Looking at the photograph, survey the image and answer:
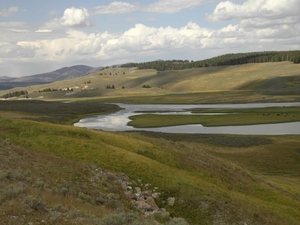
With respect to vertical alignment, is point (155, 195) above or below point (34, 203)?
below

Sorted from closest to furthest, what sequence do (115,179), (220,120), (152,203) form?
(152,203) → (115,179) → (220,120)

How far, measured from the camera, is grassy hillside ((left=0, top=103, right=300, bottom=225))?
1843cm

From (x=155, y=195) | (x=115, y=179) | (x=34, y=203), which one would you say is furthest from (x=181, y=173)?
(x=34, y=203)

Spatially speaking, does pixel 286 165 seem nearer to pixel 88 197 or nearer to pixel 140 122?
pixel 88 197

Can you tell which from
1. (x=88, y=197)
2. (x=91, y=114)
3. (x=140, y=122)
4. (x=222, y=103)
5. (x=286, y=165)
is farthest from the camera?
(x=222, y=103)

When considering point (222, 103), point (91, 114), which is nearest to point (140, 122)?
point (91, 114)

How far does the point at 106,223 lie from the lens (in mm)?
12508

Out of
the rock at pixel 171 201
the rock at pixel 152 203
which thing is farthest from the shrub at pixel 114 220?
the rock at pixel 171 201

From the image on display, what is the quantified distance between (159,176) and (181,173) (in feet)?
10.4

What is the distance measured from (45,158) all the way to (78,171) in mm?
3058

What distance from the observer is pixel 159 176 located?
2658 centimetres

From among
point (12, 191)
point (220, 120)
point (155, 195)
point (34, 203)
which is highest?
point (12, 191)

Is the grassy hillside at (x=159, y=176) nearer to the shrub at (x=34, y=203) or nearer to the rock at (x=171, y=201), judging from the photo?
the shrub at (x=34, y=203)

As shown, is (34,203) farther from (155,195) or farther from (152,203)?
(155,195)
